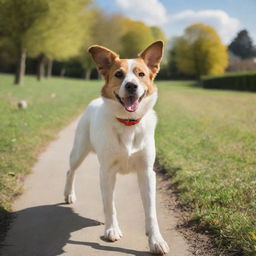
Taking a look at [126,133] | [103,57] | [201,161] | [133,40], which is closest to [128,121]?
[126,133]

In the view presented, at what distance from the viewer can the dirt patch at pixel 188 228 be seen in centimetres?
341

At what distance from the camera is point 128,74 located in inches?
150

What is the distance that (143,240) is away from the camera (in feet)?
12.1

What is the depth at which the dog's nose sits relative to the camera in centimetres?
362

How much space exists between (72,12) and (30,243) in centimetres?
2244

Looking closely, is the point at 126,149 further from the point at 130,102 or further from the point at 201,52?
the point at 201,52

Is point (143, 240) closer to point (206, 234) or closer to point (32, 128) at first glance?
point (206, 234)

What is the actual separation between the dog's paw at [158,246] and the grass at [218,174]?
0.54 m

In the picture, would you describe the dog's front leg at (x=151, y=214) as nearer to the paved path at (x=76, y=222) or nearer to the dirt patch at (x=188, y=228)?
the paved path at (x=76, y=222)

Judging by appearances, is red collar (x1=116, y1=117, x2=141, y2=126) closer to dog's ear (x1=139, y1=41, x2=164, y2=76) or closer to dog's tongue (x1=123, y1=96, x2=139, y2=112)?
dog's tongue (x1=123, y1=96, x2=139, y2=112)

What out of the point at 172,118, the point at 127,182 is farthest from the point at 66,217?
the point at 172,118

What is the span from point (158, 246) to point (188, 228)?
0.66 metres

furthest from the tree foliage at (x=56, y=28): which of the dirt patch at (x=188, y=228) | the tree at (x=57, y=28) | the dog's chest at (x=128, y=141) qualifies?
the dog's chest at (x=128, y=141)

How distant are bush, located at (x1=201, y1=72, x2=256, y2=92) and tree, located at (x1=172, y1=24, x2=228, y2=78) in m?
13.8
